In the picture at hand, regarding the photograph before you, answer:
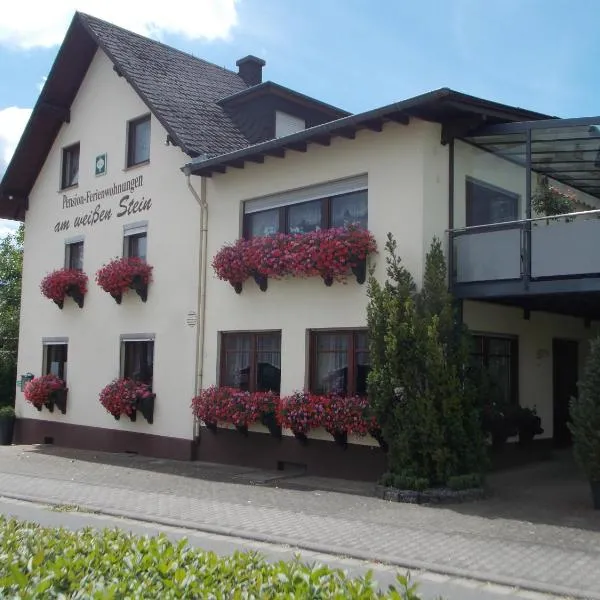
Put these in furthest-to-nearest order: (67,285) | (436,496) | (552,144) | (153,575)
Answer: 1. (67,285)
2. (552,144)
3. (436,496)
4. (153,575)

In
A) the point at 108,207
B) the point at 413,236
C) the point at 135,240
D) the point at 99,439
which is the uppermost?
the point at 108,207

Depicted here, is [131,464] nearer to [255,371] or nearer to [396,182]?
[255,371]

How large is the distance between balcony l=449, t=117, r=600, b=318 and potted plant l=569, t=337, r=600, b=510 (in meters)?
1.20

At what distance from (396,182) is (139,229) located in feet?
22.4

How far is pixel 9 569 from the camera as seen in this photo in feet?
13.3

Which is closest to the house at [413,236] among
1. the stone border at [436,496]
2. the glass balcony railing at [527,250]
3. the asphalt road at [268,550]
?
the glass balcony railing at [527,250]

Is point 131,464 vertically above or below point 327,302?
below

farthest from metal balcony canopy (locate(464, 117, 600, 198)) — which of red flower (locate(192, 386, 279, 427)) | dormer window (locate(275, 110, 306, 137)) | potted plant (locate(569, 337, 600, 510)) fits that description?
dormer window (locate(275, 110, 306, 137))

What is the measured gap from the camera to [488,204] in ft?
42.3

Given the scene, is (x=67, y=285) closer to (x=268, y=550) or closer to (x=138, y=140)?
(x=138, y=140)

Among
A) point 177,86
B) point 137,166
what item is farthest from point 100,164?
point 177,86

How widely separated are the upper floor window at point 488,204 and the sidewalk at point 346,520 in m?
4.42

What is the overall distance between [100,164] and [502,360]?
10.3 m

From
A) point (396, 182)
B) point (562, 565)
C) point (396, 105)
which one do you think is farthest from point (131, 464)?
point (562, 565)
